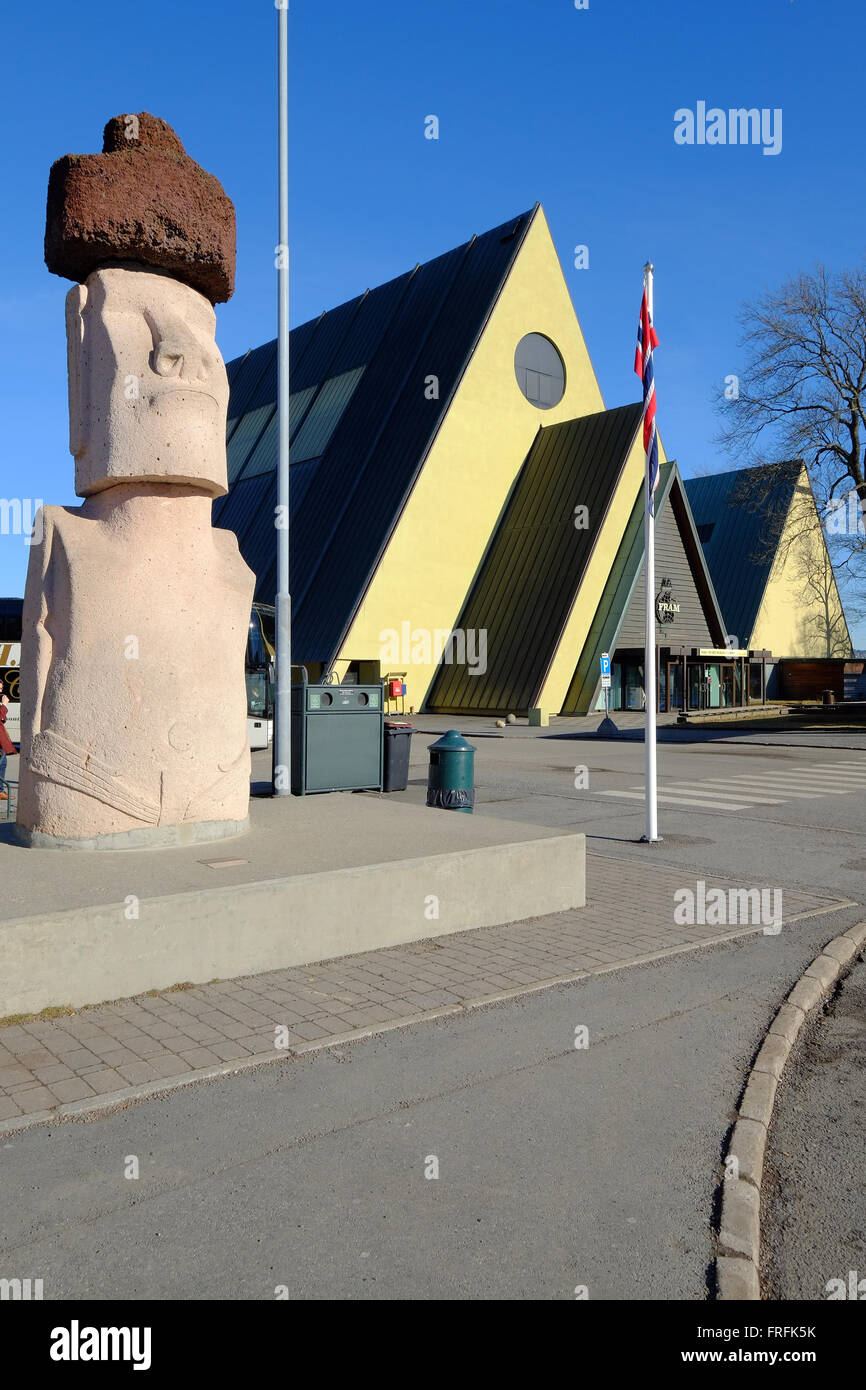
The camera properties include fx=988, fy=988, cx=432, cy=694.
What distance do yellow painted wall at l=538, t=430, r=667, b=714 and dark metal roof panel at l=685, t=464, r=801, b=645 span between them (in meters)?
13.2

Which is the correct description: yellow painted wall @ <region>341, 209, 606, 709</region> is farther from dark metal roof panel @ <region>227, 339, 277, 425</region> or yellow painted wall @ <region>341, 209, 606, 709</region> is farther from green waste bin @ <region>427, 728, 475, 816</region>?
green waste bin @ <region>427, 728, 475, 816</region>

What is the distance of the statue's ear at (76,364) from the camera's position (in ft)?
24.7

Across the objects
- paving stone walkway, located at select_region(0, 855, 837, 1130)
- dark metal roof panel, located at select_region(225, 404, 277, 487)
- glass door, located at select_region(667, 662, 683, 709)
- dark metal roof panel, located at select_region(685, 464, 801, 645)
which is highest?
dark metal roof panel, located at select_region(225, 404, 277, 487)

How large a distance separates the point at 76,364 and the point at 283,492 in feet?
17.7

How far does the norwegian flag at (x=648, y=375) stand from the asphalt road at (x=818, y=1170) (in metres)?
6.81

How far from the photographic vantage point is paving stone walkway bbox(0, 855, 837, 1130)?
4559mm

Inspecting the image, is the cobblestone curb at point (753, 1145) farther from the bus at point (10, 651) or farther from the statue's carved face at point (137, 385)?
the bus at point (10, 651)

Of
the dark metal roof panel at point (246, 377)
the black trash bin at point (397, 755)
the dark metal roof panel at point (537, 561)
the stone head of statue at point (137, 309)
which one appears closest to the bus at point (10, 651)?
the black trash bin at point (397, 755)

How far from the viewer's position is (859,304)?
33812mm

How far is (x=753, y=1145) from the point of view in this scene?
3979 mm

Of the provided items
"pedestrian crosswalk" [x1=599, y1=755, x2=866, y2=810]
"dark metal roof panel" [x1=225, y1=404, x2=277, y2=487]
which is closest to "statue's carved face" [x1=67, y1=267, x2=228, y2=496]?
"pedestrian crosswalk" [x1=599, y1=755, x2=866, y2=810]
